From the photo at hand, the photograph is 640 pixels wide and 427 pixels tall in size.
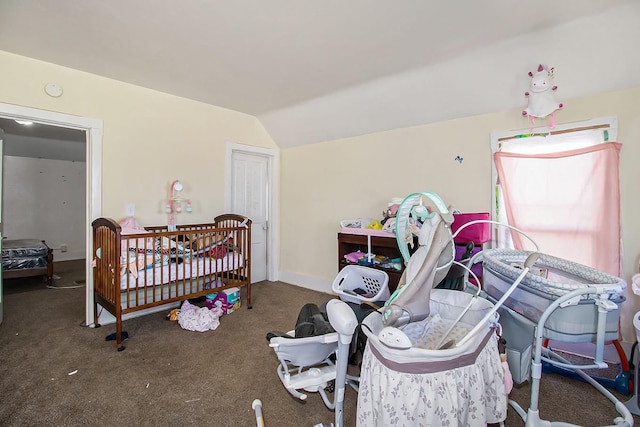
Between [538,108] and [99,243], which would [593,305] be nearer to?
[538,108]

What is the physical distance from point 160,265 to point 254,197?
174 centimetres

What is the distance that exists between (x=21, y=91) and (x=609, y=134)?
4.46 m

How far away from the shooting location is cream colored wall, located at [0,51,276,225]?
96.5 inches

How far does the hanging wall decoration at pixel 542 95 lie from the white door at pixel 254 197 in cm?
308

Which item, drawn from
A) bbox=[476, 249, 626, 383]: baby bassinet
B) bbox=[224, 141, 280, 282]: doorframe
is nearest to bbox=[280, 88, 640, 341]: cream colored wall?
bbox=[224, 141, 280, 282]: doorframe

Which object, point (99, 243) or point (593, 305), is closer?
point (593, 305)

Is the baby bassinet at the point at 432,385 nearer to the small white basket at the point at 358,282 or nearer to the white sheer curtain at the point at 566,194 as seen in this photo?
the small white basket at the point at 358,282

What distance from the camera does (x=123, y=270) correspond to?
2.39 metres

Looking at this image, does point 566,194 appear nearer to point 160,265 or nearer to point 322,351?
point 322,351

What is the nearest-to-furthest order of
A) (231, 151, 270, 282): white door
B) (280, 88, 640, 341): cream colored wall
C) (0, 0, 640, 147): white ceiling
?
(0, 0, 640, 147): white ceiling
(280, 88, 640, 341): cream colored wall
(231, 151, 270, 282): white door

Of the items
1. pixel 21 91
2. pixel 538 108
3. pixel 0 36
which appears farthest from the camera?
pixel 21 91

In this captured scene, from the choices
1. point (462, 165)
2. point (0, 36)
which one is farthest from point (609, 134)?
point (0, 36)

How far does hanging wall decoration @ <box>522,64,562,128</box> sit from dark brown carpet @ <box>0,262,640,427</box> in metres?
1.87

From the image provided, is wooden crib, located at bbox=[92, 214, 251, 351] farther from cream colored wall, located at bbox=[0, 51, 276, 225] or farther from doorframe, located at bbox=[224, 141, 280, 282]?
doorframe, located at bbox=[224, 141, 280, 282]
